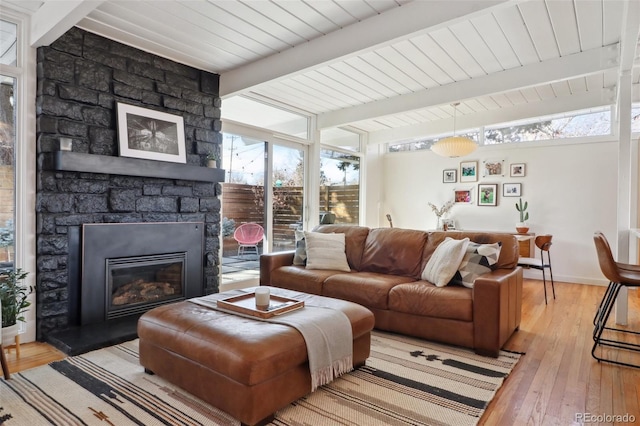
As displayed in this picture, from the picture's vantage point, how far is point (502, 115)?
542cm

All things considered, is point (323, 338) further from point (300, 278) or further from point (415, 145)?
point (415, 145)

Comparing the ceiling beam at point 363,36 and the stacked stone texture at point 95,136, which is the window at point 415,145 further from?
the stacked stone texture at point 95,136

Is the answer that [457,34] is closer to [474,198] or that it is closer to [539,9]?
[539,9]

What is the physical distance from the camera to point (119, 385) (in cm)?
213

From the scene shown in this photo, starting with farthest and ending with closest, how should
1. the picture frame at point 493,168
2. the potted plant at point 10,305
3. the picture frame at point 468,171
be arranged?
the picture frame at point 468,171, the picture frame at point 493,168, the potted plant at point 10,305

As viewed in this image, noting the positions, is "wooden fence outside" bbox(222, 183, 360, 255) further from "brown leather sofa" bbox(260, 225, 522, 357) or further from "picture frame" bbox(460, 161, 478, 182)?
"picture frame" bbox(460, 161, 478, 182)

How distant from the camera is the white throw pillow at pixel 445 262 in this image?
→ 9.73 feet

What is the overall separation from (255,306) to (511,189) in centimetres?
511

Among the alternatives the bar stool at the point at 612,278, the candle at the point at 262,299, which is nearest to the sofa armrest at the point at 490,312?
the bar stool at the point at 612,278

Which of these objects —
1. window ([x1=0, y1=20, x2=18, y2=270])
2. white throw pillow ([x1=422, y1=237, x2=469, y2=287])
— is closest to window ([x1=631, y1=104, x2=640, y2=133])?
white throw pillow ([x1=422, y1=237, x2=469, y2=287])

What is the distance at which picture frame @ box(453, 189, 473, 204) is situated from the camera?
6.27 m

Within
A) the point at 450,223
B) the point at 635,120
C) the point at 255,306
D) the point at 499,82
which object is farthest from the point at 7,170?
the point at 635,120

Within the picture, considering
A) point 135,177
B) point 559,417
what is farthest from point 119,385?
point 559,417

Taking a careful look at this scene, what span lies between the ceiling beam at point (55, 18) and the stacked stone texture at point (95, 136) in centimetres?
15
